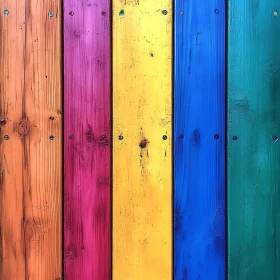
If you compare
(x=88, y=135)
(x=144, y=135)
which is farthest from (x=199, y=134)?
(x=88, y=135)

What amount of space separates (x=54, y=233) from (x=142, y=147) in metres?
0.38

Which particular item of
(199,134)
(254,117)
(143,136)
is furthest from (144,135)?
(254,117)

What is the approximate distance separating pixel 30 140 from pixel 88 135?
0.60 ft

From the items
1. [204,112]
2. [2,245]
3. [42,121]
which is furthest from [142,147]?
[2,245]

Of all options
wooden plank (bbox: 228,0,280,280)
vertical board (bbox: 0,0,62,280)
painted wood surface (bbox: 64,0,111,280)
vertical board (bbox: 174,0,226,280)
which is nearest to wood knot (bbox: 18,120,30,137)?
vertical board (bbox: 0,0,62,280)

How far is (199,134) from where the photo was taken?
1039 mm

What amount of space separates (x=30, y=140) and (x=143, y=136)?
348mm

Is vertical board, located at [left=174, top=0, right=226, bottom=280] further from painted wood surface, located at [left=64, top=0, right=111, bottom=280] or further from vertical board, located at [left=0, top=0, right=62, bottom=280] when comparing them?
vertical board, located at [left=0, top=0, right=62, bottom=280]

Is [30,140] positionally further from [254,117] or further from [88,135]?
[254,117]

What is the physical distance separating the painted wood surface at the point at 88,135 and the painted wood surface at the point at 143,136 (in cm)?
3

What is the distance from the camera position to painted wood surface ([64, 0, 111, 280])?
105cm

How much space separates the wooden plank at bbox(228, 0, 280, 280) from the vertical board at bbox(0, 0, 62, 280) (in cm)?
53

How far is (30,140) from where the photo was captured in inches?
42.2

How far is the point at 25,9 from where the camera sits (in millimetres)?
1067
